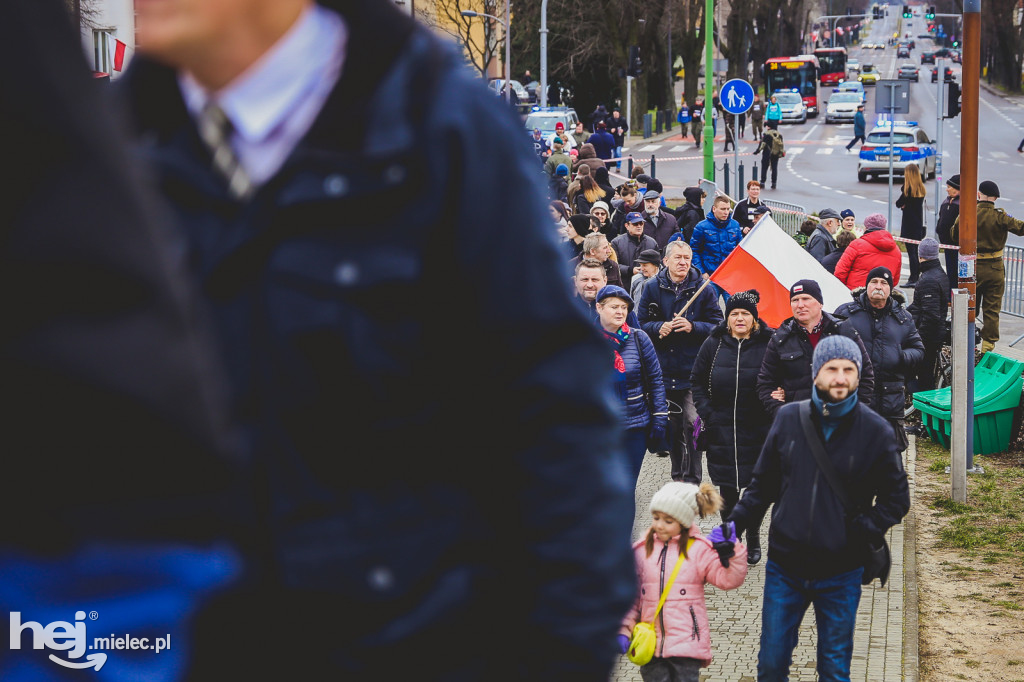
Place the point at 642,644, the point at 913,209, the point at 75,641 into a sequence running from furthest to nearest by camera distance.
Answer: the point at 913,209
the point at 642,644
the point at 75,641

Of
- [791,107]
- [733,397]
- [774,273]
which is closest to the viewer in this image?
[733,397]

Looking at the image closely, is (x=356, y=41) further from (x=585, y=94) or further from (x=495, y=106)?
(x=585, y=94)

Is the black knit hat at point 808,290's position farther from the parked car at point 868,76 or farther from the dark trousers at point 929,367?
the parked car at point 868,76

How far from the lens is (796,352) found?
351 inches

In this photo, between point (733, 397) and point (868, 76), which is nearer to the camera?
point (733, 397)

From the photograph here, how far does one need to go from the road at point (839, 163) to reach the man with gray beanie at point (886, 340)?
43.1 ft

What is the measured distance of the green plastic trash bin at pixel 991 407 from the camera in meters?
12.0

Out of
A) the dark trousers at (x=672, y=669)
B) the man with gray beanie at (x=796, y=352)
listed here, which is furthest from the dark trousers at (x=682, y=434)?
the dark trousers at (x=672, y=669)

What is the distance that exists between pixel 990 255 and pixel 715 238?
10.8 ft

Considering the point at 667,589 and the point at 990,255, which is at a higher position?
the point at 990,255

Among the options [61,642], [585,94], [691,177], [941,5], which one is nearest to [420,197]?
[61,642]

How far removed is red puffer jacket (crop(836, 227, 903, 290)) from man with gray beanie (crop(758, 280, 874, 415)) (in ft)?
15.6

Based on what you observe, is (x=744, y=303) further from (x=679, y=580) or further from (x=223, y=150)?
(x=223, y=150)

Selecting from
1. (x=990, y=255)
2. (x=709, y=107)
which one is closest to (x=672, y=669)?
(x=990, y=255)
